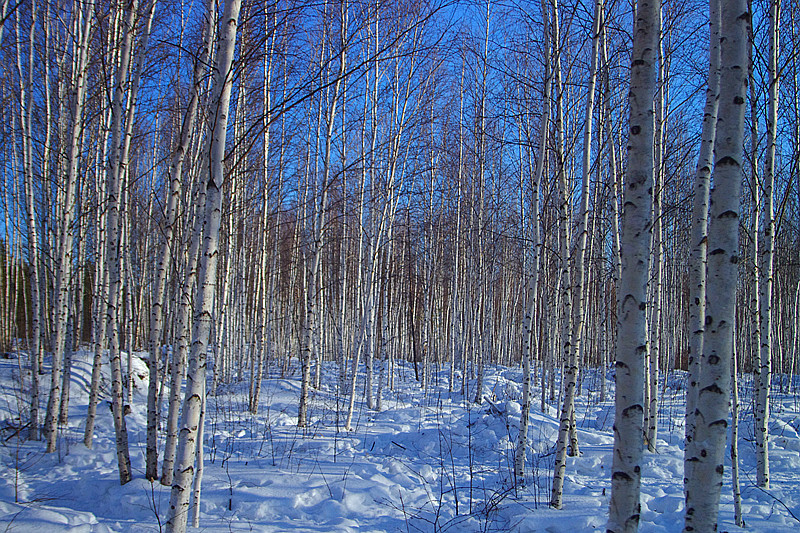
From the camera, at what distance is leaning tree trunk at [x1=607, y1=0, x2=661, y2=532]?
2.26 metres

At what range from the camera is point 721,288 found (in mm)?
2307

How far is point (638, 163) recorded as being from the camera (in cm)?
238

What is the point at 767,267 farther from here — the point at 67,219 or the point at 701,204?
the point at 67,219

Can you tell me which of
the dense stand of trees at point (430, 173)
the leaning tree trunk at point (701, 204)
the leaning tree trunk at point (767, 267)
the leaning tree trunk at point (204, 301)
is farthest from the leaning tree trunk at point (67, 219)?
the leaning tree trunk at point (767, 267)

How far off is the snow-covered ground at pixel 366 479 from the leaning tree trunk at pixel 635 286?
211 centimetres

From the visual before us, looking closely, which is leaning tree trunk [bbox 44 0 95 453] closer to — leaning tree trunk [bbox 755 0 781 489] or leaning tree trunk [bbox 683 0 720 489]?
leaning tree trunk [bbox 683 0 720 489]

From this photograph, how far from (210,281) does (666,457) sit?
6.74 metres

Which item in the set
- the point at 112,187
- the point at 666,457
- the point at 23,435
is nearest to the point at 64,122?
the point at 112,187

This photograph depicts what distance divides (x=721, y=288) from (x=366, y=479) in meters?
4.38

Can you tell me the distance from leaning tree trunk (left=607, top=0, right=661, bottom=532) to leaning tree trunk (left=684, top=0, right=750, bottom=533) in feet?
0.98

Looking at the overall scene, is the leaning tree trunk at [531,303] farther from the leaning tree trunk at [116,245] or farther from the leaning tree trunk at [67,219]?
the leaning tree trunk at [67,219]

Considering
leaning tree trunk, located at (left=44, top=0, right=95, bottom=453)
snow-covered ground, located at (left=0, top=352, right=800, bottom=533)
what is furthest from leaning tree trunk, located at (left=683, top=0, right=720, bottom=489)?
leaning tree trunk, located at (left=44, top=0, right=95, bottom=453)

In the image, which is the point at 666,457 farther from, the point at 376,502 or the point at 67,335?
the point at 67,335

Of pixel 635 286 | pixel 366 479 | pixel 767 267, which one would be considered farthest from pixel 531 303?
pixel 635 286
